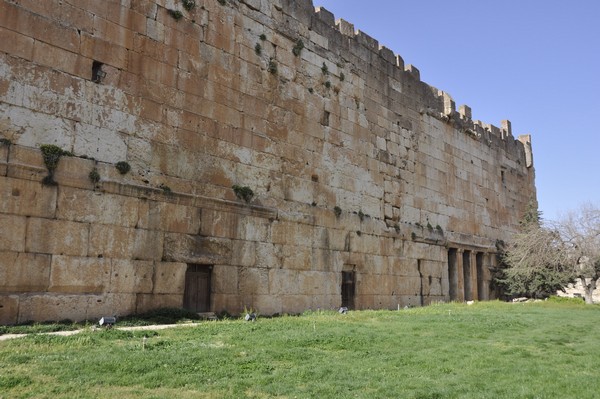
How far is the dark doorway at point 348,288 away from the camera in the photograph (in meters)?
16.3

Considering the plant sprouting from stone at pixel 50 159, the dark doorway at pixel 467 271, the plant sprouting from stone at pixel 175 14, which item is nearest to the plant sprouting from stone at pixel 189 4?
the plant sprouting from stone at pixel 175 14

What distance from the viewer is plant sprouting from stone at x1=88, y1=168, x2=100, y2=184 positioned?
10703 millimetres

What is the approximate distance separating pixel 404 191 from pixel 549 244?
29.5 feet

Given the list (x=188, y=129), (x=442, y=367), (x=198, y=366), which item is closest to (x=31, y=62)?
(x=188, y=129)

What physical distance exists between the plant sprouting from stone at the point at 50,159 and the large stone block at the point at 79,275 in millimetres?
1419

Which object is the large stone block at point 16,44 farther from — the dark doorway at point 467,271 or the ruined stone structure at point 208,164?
the dark doorway at point 467,271

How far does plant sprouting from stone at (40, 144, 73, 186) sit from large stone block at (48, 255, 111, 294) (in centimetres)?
142

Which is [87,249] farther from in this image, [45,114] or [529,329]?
[529,329]

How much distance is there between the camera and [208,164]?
42.2 ft

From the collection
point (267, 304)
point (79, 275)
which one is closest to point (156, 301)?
point (79, 275)

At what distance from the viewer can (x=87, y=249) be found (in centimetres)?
1052

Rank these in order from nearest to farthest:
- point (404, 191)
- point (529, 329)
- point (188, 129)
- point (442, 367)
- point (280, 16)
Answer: point (442, 367), point (529, 329), point (188, 129), point (280, 16), point (404, 191)

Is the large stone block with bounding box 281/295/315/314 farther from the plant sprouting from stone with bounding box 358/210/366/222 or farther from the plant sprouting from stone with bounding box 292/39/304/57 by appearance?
the plant sprouting from stone with bounding box 292/39/304/57

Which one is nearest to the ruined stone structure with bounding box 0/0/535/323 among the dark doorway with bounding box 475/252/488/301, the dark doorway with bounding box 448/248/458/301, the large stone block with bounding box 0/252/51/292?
the large stone block with bounding box 0/252/51/292
